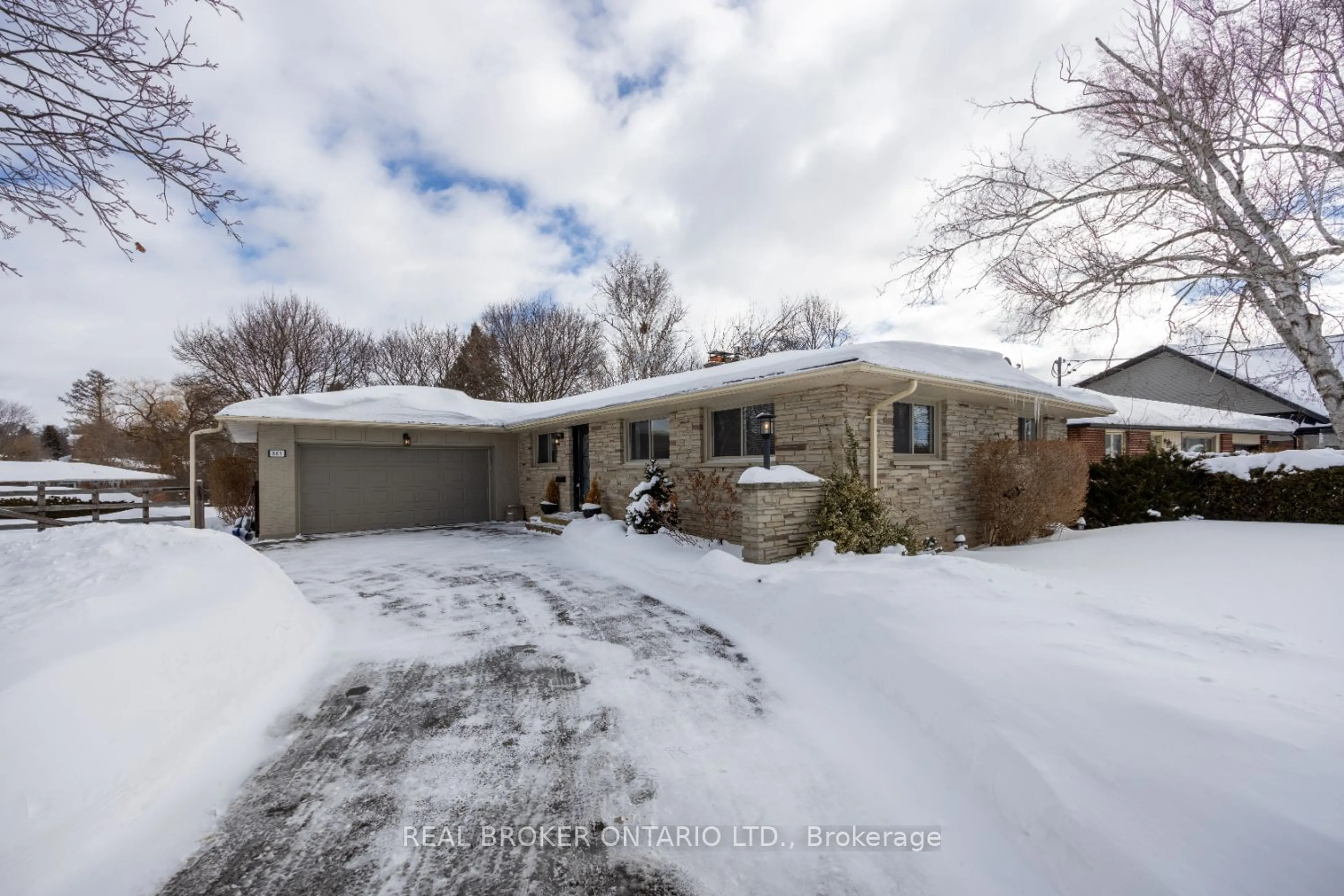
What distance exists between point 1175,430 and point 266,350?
31.7 m

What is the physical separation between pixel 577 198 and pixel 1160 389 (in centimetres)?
2492

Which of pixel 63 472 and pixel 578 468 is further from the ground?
pixel 578 468

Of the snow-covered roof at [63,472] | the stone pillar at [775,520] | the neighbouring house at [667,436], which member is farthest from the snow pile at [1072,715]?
the snow-covered roof at [63,472]

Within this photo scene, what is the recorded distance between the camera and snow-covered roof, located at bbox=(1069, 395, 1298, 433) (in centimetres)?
1525

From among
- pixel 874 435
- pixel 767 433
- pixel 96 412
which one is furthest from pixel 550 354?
pixel 96 412

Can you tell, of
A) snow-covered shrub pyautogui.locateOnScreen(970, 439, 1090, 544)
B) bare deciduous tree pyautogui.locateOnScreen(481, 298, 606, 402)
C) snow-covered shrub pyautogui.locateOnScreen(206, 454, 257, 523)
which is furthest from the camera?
bare deciduous tree pyautogui.locateOnScreen(481, 298, 606, 402)

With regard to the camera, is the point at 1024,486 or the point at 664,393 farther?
the point at 664,393

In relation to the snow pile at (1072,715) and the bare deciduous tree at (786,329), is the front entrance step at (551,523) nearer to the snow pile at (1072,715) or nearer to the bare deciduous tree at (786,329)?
the snow pile at (1072,715)

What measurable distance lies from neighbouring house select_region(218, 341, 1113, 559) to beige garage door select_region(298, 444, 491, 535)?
3 centimetres

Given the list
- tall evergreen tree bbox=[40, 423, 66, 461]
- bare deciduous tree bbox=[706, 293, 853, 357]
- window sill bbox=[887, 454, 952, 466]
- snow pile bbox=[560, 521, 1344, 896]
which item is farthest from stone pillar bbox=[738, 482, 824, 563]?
tall evergreen tree bbox=[40, 423, 66, 461]

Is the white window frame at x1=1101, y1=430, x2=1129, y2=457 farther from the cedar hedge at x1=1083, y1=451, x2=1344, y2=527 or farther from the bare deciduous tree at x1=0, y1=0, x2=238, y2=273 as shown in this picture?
the bare deciduous tree at x1=0, y1=0, x2=238, y2=273

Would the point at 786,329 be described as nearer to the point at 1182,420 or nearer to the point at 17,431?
the point at 1182,420

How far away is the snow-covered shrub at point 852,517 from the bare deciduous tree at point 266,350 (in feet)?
68.7

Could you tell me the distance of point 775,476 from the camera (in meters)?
6.22
